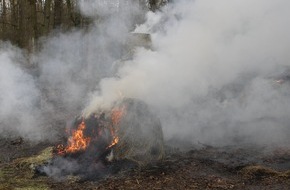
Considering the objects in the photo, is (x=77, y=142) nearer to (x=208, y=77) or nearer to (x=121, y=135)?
(x=121, y=135)

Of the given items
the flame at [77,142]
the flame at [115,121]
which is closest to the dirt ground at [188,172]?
the flame at [77,142]

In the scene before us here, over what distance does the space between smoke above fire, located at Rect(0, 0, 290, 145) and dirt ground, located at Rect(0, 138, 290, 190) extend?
1253 mm

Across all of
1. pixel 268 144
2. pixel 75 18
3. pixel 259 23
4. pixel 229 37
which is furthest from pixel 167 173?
pixel 75 18

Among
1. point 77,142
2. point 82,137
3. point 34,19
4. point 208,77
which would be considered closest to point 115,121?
point 82,137

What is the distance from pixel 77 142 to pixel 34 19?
10.5 m

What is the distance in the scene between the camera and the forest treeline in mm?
17781

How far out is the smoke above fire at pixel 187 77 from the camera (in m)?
10.4

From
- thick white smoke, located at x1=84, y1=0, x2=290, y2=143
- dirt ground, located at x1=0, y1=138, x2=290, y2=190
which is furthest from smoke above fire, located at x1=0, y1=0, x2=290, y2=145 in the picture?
dirt ground, located at x1=0, y1=138, x2=290, y2=190

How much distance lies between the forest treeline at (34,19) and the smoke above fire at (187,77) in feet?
7.55

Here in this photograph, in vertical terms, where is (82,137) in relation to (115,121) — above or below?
below

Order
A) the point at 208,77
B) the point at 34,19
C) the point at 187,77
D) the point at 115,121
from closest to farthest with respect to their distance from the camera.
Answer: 1. the point at 115,121
2. the point at 187,77
3. the point at 208,77
4. the point at 34,19

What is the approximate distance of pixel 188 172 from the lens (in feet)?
26.3

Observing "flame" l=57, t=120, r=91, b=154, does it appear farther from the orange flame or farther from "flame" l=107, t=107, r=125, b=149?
"flame" l=107, t=107, r=125, b=149

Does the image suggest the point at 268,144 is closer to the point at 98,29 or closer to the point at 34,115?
the point at 34,115
